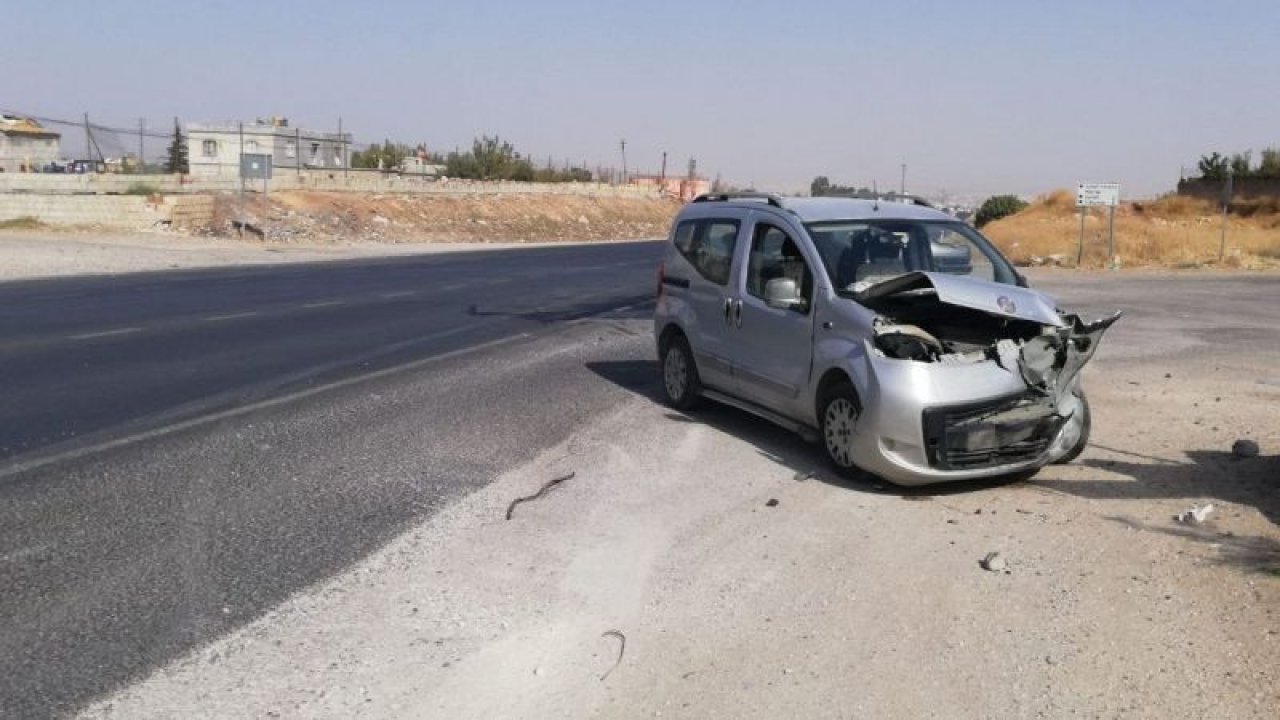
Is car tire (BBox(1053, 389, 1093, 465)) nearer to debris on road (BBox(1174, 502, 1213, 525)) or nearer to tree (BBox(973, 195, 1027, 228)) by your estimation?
debris on road (BBox(1174, 502, 1213, 525))

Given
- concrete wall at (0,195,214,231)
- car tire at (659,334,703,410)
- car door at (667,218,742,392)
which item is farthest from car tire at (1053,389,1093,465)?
concrete wall at (0,195,214,231)

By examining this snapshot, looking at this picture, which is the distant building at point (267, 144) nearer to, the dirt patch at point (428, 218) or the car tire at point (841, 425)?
the dirt patch at point (428, 218)

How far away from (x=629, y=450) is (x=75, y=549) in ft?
12.7

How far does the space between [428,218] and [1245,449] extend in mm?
49768

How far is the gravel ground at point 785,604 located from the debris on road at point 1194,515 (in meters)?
0.09

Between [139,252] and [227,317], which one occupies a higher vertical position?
[139,252]

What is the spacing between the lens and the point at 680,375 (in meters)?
10.3

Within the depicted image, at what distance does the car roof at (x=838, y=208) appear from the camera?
8.91 m

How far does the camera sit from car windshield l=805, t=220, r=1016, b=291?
8.42 metres

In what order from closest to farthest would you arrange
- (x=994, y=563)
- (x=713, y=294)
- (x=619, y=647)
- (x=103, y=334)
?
(x=619, y=647), (x=994, y=563), (x=713, y=294), (x=103, y=334)

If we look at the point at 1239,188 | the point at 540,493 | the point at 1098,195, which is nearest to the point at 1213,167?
the point at 1239,188

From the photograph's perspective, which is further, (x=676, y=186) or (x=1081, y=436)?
(x=676, y=186)

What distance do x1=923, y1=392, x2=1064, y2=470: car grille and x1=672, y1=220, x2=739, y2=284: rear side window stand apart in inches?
113

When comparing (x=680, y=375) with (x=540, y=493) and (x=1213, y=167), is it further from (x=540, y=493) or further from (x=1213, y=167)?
(x=1213, y=167)
